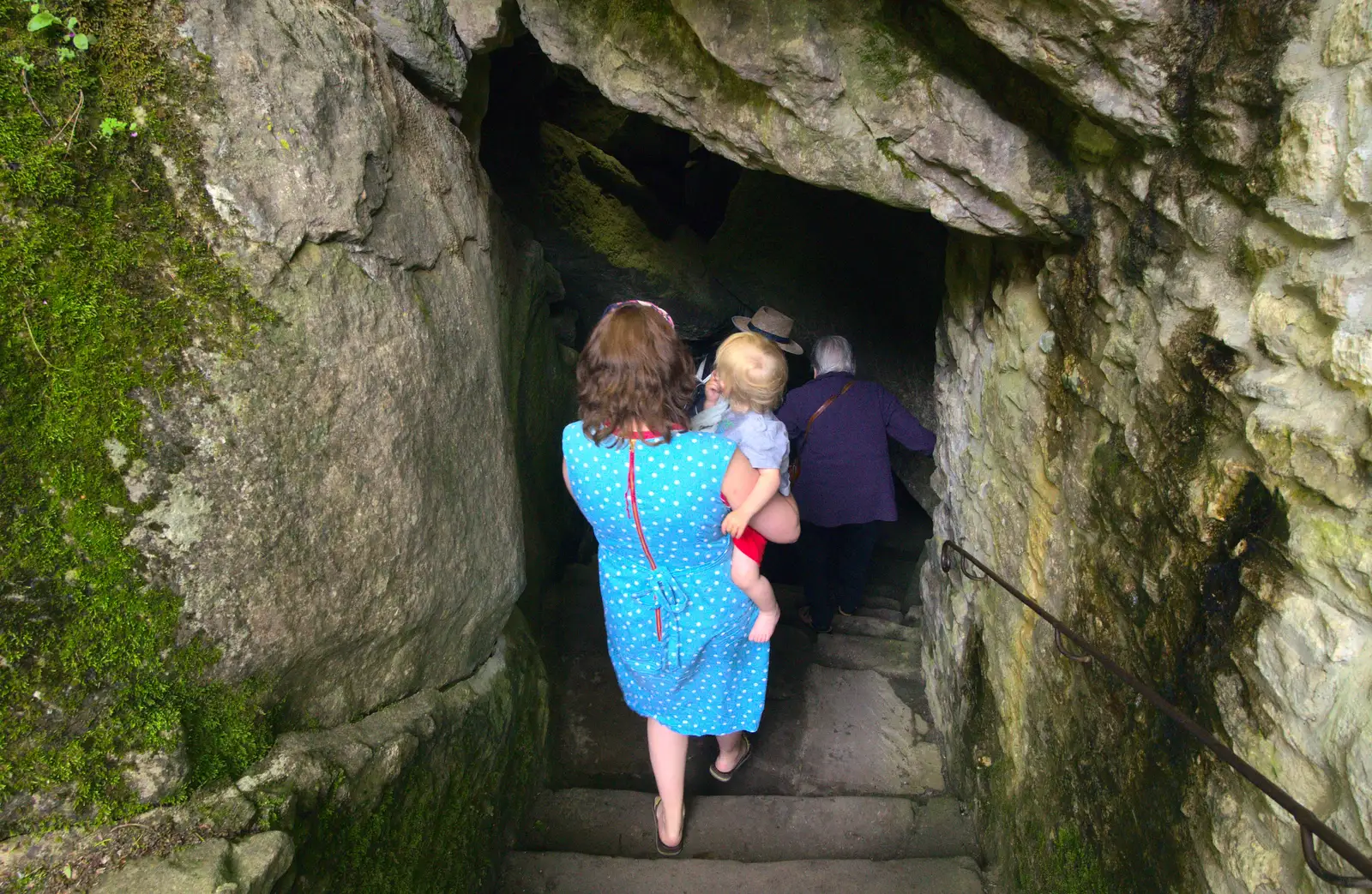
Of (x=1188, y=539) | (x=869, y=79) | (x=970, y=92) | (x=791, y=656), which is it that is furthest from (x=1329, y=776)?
(x=791, y=656)

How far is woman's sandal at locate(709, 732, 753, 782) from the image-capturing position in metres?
2.97

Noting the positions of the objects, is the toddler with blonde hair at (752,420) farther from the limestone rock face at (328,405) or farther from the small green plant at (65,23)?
the small green plant at (65,23)

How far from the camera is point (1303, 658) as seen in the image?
1.14m

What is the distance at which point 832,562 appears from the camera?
4129mm

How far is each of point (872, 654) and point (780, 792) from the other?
3.38 feet

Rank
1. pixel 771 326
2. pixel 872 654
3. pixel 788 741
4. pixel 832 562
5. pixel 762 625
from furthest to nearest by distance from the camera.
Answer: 1. pixel 771 326
2. pixel 832 562
3. pixel 872 654
4. pixel 788 741
5. pixel 762 625

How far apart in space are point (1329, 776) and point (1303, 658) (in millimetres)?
163

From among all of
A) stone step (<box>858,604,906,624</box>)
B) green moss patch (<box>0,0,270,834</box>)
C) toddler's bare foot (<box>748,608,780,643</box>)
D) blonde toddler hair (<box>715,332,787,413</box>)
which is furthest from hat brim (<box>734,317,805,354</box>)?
green moss patch (<box>0,0,270,834</box>)

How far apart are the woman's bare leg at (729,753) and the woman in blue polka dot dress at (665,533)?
346 mm

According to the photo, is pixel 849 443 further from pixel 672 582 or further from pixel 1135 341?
pixel 1135 341

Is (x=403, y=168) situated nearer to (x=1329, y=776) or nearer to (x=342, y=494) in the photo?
(x=342, y=494)

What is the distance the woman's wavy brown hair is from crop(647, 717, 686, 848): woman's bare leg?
1.11 meters

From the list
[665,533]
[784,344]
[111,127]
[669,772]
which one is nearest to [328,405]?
[111,127]

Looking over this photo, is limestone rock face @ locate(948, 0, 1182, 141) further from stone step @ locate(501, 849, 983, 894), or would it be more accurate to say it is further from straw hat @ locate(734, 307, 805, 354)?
straw hat @ locate(734, 307, 805, 354)
